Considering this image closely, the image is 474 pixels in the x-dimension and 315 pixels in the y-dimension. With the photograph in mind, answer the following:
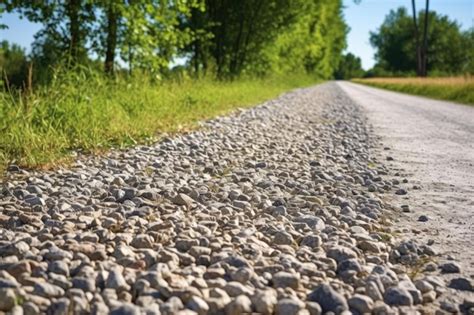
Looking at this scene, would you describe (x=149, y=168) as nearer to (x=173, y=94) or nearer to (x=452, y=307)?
(x=452, y=307)

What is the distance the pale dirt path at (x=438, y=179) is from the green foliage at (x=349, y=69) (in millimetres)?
117122

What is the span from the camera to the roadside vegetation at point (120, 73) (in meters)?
5.39

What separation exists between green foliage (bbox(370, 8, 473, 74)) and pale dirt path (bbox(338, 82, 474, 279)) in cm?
5920

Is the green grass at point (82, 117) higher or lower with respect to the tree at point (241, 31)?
lower

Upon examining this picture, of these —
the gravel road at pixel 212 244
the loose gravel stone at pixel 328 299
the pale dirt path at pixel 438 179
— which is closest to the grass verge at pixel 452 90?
the pale dirt path at pixel 438 179

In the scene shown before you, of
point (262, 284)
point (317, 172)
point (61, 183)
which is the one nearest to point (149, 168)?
point (61, 183)

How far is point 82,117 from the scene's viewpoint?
19.9 feet

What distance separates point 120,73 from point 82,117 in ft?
13.6

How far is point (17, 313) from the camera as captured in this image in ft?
6.01

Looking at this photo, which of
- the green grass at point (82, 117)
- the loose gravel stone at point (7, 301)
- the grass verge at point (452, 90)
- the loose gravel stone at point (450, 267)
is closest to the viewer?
the loose gravel stone at point (7, 301)

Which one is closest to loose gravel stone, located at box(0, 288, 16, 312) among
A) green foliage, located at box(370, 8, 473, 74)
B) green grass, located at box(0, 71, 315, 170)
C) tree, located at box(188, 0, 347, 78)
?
green grass, located at box(0, 71, 315, 170)

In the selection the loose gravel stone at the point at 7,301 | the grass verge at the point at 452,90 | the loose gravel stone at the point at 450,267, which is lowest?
the loose gravel stone at the point at 450,267

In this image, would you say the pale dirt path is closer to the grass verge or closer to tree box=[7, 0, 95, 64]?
tree box=[7, 0, 95, 64]

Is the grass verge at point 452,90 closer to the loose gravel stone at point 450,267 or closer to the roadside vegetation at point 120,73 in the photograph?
the roadside vegetation at point 120,73
